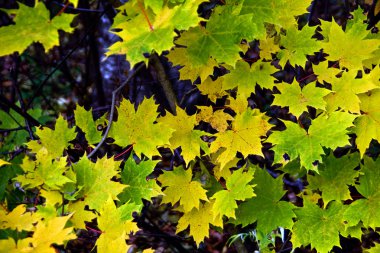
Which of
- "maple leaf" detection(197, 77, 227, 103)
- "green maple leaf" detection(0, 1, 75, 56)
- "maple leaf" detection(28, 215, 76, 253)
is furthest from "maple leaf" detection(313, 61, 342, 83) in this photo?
"maple leaf" detection(28, 215, 76, 253)

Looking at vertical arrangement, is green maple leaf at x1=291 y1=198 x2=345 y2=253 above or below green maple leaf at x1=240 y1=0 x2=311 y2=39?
below

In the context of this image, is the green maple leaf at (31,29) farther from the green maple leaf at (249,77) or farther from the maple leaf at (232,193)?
→ the maple leaf at (232,193)

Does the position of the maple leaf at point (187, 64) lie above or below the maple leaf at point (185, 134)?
above

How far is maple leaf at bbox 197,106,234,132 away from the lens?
2.02m

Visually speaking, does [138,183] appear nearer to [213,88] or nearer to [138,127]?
[138,127]

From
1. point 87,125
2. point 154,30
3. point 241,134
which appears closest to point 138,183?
point 87,125

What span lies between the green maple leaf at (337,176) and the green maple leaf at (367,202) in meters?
0.05

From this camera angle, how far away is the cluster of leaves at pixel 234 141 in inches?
68.0

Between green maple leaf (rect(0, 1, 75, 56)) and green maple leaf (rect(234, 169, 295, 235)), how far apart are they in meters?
1.17

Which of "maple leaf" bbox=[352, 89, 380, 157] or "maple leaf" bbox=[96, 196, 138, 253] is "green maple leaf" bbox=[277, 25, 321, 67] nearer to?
"maple leaf" bbox=[352, 89, 380, 157]

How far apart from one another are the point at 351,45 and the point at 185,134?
0.82m

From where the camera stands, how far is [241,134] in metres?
2.00

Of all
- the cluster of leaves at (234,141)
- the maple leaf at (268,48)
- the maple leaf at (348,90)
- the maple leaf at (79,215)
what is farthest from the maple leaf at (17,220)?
the maple leaf at (348,90)

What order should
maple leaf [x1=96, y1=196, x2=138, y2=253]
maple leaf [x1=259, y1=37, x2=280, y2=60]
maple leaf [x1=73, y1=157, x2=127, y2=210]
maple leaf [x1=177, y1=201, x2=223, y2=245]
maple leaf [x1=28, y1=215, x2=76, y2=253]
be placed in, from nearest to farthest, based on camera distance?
maple leaf [x1=28, y1=215, x2=76, y2=253], maple leaf [x1=96, y1=196, x2=138, y2=253], maple leaf [x1=73, y1=157, x2=127, y2=210], maple leaf [x1=259, y1=37, x2=280, y2=60], maple leaf [x1=177, y1=201, x2=223, y2=245]
